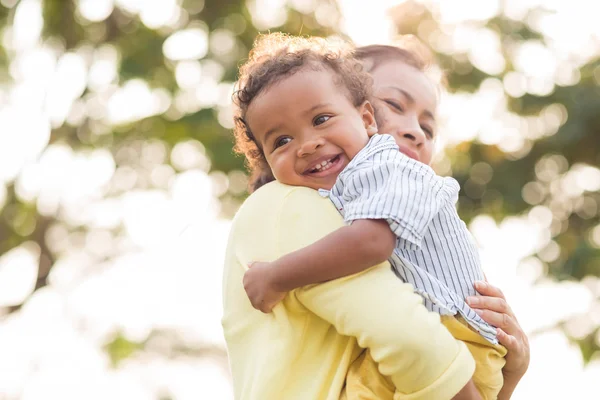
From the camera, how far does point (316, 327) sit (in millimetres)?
2266

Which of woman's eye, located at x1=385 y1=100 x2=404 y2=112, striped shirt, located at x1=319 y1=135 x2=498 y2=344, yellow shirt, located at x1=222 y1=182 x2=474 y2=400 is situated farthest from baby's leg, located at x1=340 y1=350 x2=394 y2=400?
woman's eye, located at x1=385 y1=100 x2=404 y2=112

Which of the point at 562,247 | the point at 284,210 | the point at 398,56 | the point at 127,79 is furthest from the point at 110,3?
the point at 284,210

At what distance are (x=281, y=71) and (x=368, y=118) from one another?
29cm

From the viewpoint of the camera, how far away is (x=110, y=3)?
36.3 feet

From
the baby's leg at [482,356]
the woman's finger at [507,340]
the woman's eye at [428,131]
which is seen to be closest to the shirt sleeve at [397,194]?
the baby's leg at [482,356]

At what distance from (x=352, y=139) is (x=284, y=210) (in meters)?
0.29

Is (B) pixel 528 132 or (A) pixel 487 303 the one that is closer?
(A) pixel 487 303

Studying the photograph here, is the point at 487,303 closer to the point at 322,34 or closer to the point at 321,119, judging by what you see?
the point at 321,119

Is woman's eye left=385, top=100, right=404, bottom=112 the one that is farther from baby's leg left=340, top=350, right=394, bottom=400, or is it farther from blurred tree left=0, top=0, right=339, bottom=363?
blurred tree left=0, top=0, right=339, bottom=363

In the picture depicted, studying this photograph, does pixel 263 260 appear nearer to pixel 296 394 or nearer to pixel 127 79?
pixel 296 394

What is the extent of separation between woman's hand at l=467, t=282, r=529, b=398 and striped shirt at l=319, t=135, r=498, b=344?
0.02 m

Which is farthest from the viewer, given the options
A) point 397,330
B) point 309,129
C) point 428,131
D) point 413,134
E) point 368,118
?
point 428,131

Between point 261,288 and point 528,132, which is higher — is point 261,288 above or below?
above

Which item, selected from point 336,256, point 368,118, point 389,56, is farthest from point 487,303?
point 389,56
